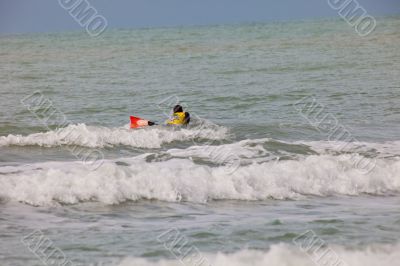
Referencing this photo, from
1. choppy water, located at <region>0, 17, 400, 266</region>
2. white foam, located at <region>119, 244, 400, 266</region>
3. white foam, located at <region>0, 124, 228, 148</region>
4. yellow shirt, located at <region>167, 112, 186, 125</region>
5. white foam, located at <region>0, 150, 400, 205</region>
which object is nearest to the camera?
white foam, located at <region>119, 244, 400, 266</region>

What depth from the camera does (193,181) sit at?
1247 cm

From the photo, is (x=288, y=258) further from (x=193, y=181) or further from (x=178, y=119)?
(x=178, y=119)

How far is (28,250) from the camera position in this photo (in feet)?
28.7

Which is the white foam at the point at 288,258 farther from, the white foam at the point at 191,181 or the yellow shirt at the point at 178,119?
the yellow shirt at the point at 178,119

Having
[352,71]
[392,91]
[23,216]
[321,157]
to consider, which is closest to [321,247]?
[23,216]

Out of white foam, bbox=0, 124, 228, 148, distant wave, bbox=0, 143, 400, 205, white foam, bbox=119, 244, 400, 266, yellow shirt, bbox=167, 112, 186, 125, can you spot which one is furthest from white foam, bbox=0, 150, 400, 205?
yellow shirt, bbox=167, 112, 186, 125

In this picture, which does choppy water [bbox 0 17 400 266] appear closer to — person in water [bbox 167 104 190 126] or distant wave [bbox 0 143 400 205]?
distant wave [bbox 0 143 400 205]

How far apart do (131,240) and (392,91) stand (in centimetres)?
1713

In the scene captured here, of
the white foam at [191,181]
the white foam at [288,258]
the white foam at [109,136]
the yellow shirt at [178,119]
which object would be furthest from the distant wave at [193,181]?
the yellow shirt at [178,119]

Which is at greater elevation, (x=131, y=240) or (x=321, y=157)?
(x=321, y=157)

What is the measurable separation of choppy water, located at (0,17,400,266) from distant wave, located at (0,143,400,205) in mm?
34

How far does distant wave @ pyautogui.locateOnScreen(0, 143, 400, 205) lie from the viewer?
11.7 metres

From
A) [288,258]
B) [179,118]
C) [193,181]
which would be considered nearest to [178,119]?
[179,118]

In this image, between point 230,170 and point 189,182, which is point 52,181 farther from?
point 230,170
